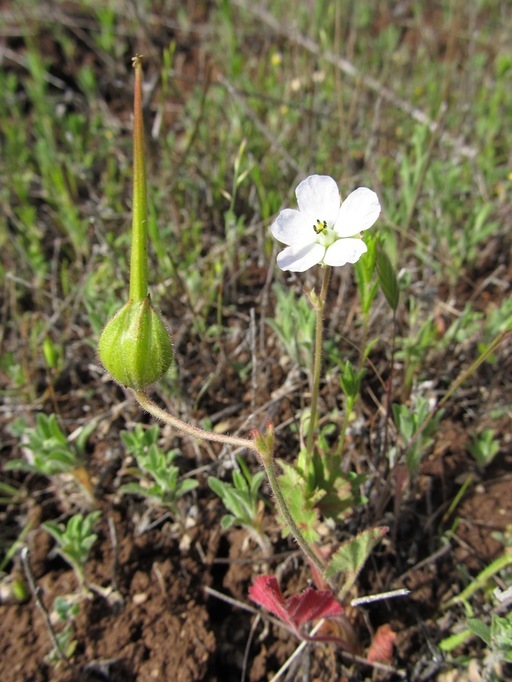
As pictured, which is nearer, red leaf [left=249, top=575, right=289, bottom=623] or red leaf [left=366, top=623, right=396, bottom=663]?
red leaf [left=249, top=575, right=289, bottom=623]

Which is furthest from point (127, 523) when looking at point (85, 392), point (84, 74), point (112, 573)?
point (84, 74)

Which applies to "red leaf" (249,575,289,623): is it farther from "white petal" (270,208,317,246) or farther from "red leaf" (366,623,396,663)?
"white petal" (270,208,317,246)

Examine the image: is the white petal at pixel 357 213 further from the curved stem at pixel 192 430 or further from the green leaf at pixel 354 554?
the green leaf at pixel 354 554

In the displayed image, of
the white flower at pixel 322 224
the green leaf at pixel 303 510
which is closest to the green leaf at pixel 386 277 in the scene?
the white flower at pixel 322 224

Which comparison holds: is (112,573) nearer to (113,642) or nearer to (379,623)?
(113,642)

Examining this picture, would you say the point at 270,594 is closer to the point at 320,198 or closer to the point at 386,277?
the point at 386,277

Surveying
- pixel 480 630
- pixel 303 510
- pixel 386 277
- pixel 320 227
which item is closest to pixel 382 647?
pixel 480 630

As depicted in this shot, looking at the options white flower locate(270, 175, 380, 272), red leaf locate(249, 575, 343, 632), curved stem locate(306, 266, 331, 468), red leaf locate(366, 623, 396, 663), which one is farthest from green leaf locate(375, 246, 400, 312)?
red leaf locate(366, 623, 396, 663)
